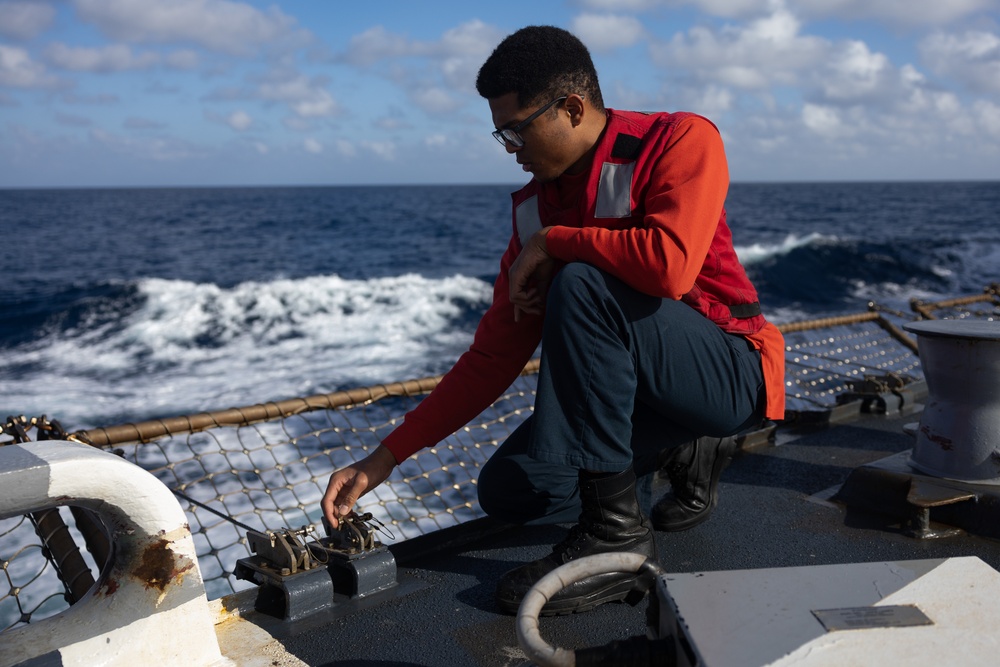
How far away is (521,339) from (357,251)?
2436cm

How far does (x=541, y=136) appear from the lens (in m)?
1.69

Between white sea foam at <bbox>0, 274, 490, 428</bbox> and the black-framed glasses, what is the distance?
7.21 metres

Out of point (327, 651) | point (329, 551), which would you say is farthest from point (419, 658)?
point (329, 551)

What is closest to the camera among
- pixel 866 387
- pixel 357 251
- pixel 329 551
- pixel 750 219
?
pixel 329 551

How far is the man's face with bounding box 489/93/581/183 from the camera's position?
1.66m

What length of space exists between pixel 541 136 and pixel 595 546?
0.81 meters

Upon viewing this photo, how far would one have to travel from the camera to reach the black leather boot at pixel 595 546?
66.7 inches

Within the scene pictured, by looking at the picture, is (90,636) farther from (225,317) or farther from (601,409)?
(225,317)

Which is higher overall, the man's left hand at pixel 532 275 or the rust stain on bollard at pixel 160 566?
the man's left hand at pixel 532 275

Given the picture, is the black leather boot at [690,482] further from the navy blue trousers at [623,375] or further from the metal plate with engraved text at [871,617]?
the metal plate with engraved text at [871,617]

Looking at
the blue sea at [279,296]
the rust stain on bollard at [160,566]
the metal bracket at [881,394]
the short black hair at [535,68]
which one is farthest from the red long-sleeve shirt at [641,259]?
the blue sea at [279,296]

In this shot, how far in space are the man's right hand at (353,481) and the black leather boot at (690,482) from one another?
730 mm

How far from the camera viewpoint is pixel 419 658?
1.58 m

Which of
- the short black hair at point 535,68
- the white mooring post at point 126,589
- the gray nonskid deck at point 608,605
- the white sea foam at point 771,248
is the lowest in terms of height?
the white sea foam at point 771,248
